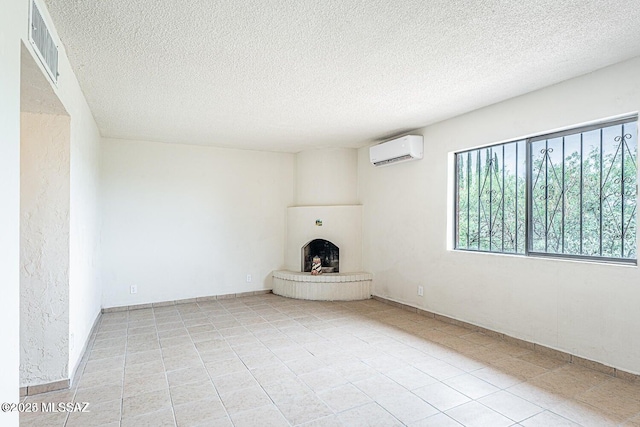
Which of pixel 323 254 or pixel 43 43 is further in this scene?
pixel 323 254

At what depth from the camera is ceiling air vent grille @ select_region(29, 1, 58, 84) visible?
1.72 metres

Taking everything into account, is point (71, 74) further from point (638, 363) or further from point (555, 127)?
point (638, 363)

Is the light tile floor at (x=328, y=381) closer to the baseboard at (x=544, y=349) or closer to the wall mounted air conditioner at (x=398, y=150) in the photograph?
the baseboard at (x=544, y=349)

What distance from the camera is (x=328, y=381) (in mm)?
2746

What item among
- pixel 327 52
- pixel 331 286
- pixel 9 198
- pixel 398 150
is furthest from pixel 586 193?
pixel 9 198

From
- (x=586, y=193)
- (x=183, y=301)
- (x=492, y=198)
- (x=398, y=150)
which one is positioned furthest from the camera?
(x=183, y=301)

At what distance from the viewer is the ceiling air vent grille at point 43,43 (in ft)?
5.65

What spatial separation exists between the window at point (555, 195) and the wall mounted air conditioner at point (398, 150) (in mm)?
536

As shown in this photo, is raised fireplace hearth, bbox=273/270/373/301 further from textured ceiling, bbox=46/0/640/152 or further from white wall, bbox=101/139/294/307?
textured ceiling, bbox=46/0/640/152

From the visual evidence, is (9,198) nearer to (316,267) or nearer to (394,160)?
(394,160)

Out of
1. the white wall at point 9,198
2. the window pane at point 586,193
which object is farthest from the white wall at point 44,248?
the window pane at point 586,193

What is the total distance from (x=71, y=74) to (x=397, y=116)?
3163 millimetres

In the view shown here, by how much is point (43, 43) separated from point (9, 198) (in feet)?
3.45

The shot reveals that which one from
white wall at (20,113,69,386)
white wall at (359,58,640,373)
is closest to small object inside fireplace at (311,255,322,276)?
white wall at (359,58,640,373)
